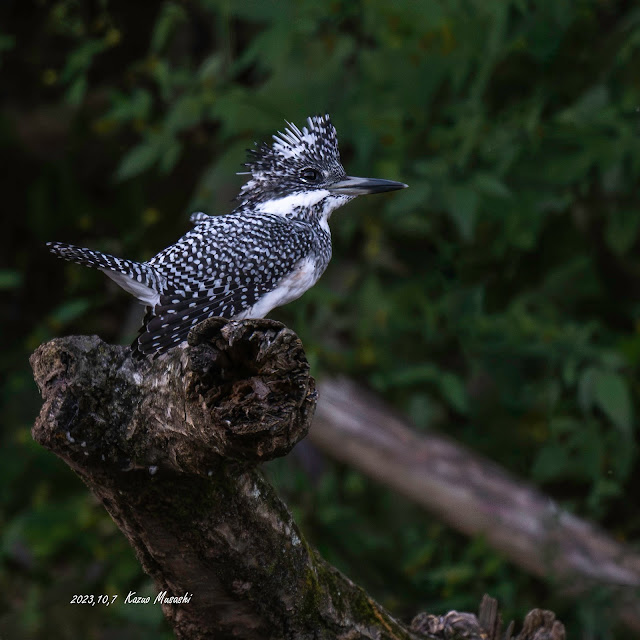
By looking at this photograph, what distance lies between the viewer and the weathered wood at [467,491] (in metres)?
4.50

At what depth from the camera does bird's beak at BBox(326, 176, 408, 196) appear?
306cm

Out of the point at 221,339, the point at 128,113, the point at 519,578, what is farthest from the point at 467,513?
the point at 221,339

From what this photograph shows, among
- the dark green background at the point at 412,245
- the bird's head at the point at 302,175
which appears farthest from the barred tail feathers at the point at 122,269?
the dark green background at the point at 412,245

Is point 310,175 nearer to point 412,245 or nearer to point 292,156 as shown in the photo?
point 292,156

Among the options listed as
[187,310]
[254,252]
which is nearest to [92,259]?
[187,310]

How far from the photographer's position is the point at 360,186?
10.3 ft

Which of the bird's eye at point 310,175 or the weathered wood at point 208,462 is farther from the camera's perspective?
the bird's eye at point 310,175

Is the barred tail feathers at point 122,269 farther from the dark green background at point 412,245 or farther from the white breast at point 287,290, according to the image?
the dark green background at point 412,245

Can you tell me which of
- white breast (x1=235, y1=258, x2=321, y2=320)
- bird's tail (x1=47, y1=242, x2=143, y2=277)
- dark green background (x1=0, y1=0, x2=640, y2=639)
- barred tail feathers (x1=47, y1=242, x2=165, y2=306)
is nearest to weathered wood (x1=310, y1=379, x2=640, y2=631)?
dark green background (x1=0, y1=0, x2=640, y2=639)

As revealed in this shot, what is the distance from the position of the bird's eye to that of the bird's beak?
0.06 m

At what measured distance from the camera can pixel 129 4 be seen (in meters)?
5.64

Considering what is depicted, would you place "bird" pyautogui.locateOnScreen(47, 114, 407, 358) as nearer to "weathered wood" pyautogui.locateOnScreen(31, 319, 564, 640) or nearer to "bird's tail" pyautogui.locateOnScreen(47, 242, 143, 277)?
"bird's tail" pyautogui.locateOnScreen(47, 242, 143, 277)

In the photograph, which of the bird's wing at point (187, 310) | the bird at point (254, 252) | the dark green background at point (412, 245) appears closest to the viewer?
the bird's wing at point (187, 310)

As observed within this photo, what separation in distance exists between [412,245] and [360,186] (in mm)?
1532
